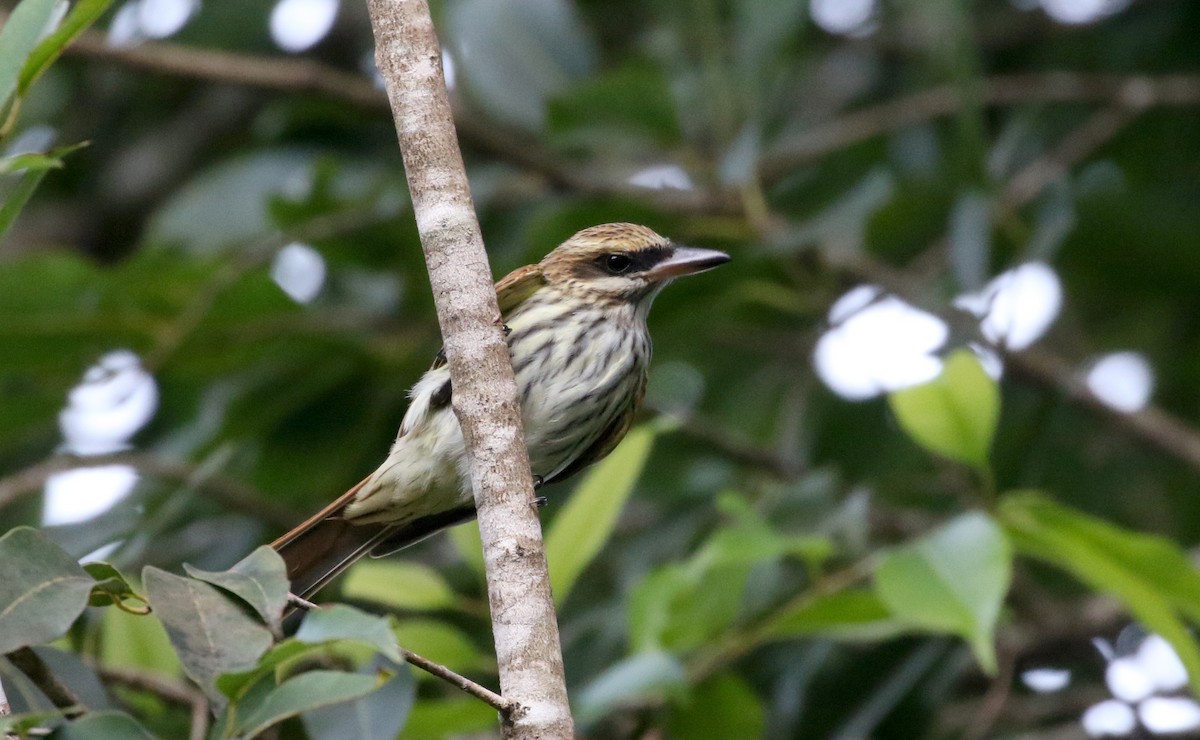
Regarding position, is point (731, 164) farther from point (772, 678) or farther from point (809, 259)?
point (772, 678)

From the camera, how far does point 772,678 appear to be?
404cm

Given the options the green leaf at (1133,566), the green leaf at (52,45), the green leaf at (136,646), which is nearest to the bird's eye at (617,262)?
the green leaf at (1133,566)

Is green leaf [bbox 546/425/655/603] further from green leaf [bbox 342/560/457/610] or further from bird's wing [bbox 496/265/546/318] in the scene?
bird's wing [bbox 496/265/546/318]

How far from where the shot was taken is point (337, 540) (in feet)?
11.0

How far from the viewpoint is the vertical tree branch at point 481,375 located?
6.23 ft

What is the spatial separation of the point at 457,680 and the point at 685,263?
1965 millimetres

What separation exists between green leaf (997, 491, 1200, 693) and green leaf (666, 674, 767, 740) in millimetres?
742

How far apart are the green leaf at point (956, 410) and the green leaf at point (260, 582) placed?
1.67 metres

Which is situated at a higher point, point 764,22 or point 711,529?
point 764,22

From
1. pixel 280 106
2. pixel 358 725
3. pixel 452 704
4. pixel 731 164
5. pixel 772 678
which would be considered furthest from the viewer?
pixel 280 106

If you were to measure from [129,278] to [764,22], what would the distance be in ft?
6.79

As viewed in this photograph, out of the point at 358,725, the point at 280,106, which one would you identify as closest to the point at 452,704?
the point at 358,725

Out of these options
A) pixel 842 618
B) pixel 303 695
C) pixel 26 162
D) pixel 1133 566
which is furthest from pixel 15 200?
pixel 1133 566

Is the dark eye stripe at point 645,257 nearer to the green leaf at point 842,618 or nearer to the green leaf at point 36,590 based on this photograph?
the green leaf at point 842,618
